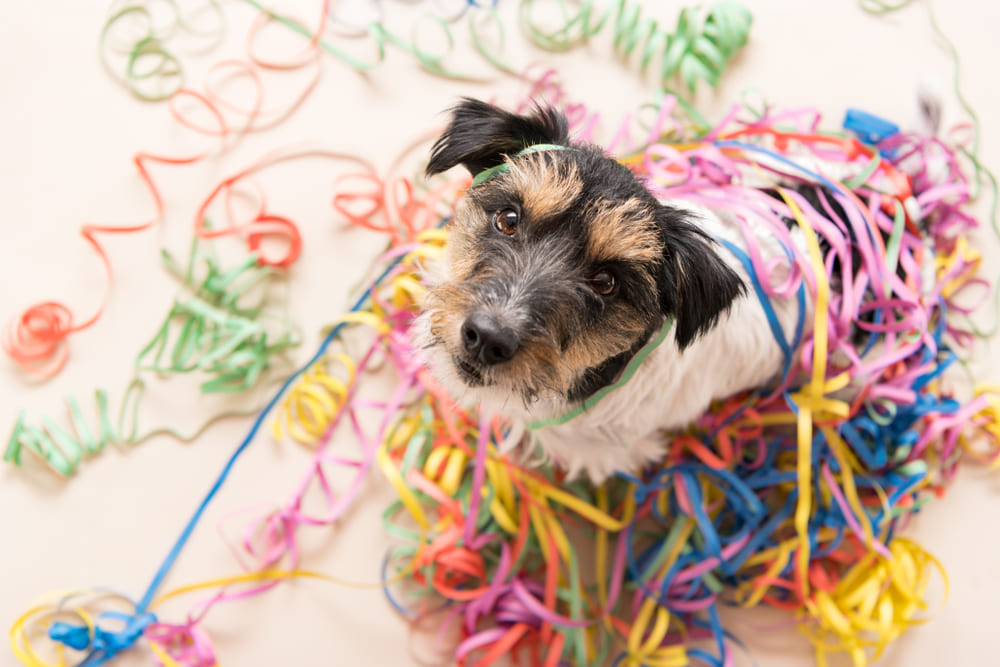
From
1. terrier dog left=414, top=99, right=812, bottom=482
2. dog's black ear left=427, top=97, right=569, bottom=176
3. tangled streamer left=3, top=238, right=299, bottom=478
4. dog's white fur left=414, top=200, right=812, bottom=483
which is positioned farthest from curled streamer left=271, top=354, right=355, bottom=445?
dog's black ear left=427, top=97, right=569, bottom=176

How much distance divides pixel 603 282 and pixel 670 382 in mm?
387

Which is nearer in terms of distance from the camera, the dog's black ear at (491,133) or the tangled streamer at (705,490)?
the dog's black ear at (491,133)

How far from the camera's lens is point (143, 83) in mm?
2709

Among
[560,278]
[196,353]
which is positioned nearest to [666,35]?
[560,278]

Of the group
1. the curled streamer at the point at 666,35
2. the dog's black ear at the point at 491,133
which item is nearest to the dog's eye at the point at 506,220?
the dog's black ear at the point at 491,133

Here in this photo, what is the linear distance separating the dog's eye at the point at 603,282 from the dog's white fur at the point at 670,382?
25cm

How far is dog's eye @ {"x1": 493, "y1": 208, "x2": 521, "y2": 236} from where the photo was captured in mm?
1631

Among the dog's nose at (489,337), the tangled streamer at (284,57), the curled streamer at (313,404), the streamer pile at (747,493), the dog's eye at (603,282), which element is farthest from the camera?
the tangled streamer at (284,57)

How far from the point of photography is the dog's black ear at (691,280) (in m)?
1.54

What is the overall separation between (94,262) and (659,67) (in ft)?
7.30

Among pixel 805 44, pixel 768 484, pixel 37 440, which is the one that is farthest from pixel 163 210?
pixel 805 44

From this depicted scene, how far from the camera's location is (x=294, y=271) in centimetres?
261

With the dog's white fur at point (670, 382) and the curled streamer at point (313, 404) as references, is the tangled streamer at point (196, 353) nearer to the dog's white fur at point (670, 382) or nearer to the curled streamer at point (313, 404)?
the curled streamer at point (313, 404)

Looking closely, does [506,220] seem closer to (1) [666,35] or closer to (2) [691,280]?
(2) [691,280]
